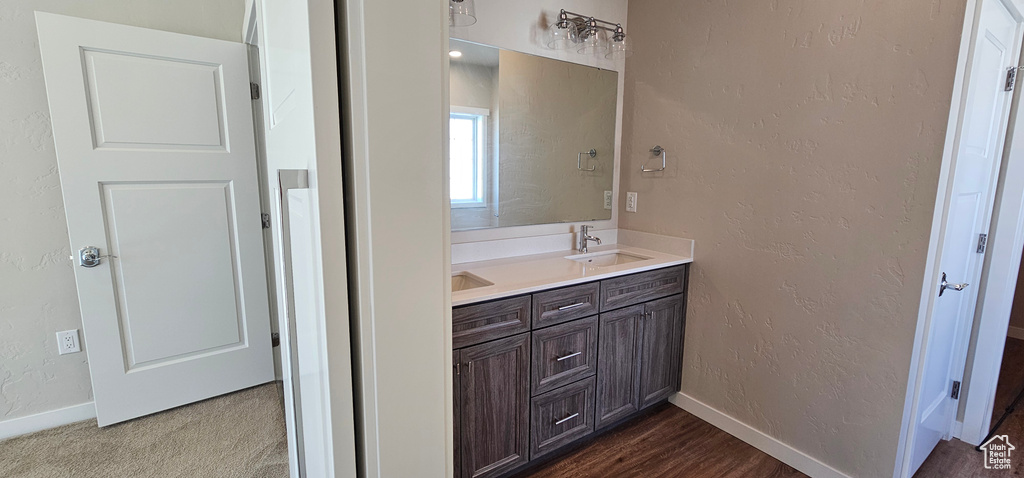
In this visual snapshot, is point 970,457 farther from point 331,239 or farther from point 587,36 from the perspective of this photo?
point 331,239

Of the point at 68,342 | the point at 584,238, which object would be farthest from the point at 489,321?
the point at 68,342

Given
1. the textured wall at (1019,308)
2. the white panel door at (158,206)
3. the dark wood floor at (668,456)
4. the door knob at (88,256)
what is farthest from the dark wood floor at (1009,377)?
the door knob at (88,256)

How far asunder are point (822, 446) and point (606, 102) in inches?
77.8

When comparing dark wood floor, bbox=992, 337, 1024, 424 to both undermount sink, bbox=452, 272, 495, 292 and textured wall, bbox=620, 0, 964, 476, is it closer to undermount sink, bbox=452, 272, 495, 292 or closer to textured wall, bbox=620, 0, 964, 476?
textured wall, bbox=620, 0, 964, 476

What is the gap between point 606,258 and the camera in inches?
98.2

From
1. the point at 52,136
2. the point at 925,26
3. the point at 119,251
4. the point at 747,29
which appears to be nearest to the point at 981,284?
the point at 925,26

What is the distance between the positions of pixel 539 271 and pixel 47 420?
2.49m

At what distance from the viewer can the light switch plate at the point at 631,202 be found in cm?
259

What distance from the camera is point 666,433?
2215 mm

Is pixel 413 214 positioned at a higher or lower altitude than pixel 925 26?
lower

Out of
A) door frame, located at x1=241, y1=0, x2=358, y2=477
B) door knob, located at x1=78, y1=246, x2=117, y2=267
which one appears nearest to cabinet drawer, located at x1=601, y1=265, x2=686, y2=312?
door frame, located at x1=241, y1=0, x2=358, y2=477

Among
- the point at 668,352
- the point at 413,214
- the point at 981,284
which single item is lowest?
the point at 668,352

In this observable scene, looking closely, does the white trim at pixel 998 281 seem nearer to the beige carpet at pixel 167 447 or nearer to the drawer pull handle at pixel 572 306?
the drawer pull handle at pixel 572 306

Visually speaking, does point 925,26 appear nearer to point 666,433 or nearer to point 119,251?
point 666,433
